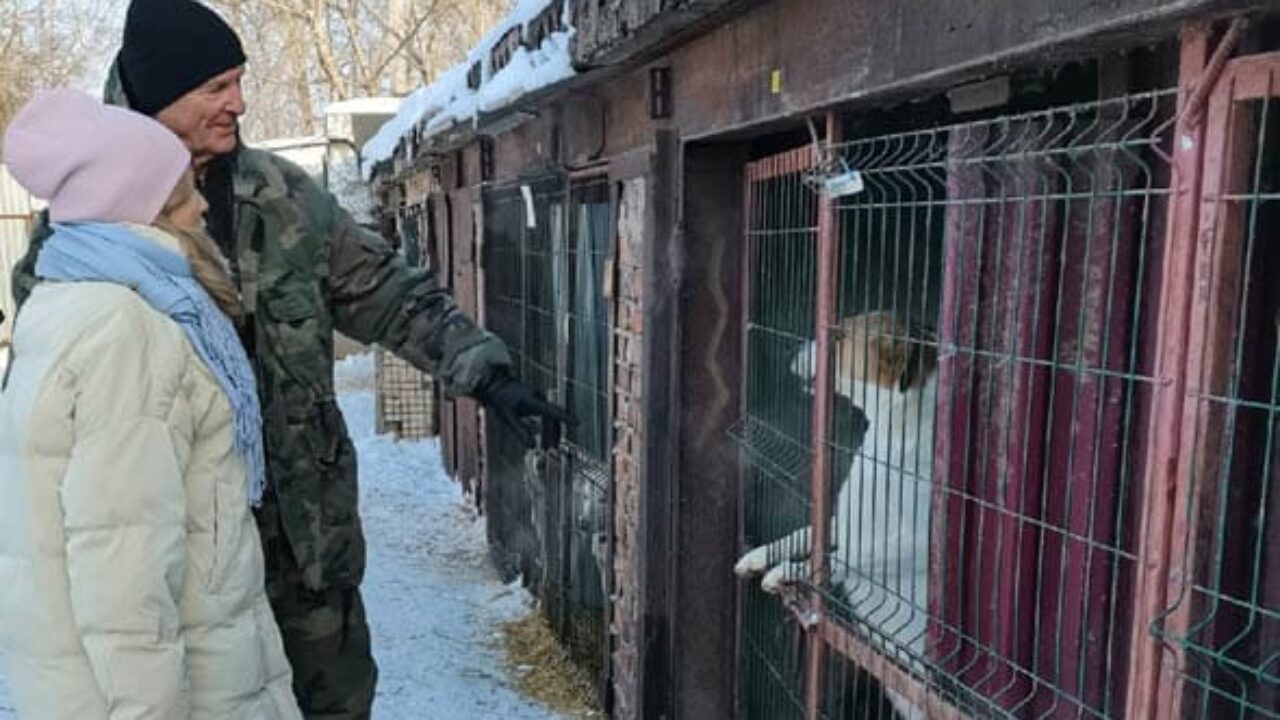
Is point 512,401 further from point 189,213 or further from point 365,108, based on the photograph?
point 365,108

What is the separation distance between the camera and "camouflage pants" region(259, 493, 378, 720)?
2.70 metres

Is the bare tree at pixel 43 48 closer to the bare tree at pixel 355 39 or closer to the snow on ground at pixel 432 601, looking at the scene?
the bare tree at pixel 355 39

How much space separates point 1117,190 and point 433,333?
72.5 inches

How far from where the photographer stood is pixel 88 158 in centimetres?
193

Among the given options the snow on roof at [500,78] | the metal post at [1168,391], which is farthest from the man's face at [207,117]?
the metal post at [1168,391]

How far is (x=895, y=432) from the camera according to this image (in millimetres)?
2576

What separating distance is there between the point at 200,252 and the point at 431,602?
13.1ft

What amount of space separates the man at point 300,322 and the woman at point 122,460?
1.83 feet

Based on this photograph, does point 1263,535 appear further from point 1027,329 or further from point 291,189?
point 291,189

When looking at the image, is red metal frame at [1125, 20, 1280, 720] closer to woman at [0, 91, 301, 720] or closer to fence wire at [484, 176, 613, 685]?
woman at [0, 91, 301, 720]

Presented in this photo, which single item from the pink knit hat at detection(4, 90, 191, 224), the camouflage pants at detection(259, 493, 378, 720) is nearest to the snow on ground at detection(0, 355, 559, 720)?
the camouflage pants at detection(259, 493, 378, 720)

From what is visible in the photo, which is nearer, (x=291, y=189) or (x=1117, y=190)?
(x=1117, y=190)

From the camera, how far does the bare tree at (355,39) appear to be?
22016 mm

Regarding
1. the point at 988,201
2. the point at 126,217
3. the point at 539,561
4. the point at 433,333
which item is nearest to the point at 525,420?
the point at 433,333
